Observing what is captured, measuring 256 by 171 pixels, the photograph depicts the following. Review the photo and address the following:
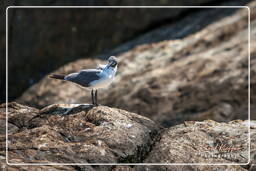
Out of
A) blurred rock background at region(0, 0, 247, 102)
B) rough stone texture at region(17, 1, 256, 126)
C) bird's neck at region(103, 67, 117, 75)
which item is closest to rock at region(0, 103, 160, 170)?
bird's neck at region(103, 67, 117, 75)

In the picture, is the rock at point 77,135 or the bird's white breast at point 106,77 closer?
the rock at point 77,135

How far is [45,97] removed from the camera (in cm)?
1277

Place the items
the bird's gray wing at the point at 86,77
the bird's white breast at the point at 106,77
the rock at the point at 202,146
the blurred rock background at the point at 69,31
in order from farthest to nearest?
the blurred rock background at the point at 69,31 → the bird's gray wing at the point at 86,77 → the bird's white breast at the point at 106,77 → the rock at the point at 202,146

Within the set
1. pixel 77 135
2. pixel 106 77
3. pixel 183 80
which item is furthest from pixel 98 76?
pixel 183 80

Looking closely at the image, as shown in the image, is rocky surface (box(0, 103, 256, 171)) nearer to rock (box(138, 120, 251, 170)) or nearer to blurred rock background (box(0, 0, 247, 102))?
rock (box(138, 120, 251, 170))

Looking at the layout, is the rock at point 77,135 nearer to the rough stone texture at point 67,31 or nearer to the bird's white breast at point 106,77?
the bird's white breast at point 106,77

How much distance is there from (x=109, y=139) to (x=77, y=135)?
410mm

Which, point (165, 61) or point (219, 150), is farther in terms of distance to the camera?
point (165, 61)

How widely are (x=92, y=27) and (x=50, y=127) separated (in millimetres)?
7466

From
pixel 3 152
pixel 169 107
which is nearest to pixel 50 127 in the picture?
pixel 3 152

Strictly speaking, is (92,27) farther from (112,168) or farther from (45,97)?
(112,168)

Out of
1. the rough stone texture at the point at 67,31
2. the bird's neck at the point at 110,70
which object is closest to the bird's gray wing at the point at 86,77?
the bird's neck at the point at 110,70

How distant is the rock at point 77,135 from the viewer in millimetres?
7355

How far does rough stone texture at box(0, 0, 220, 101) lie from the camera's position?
1327cm
